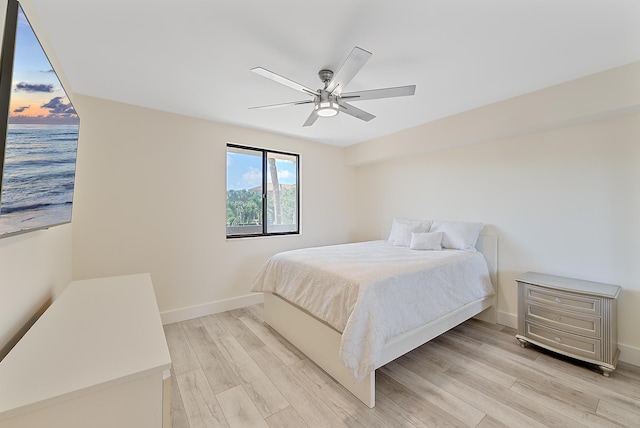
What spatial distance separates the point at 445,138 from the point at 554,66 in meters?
1.20

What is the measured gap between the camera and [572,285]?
2236 mm

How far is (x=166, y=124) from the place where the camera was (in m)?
2.90

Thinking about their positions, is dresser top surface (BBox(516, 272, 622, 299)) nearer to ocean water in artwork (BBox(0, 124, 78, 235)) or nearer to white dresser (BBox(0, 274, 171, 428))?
white dresser (BBox(0, 274, 171, 428))

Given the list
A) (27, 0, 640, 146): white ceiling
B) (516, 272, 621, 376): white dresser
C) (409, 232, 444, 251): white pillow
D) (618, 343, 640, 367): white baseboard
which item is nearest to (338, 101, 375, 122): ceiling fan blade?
(27, 0, 640, 146): white ceiling

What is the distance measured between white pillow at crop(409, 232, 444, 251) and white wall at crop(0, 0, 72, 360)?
3.23 metres

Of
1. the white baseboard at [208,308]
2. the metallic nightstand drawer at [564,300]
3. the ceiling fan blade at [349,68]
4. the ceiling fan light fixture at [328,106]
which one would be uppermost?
the ceiling fan blade at [349,68]

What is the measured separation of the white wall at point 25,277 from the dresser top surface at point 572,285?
3.60 metres

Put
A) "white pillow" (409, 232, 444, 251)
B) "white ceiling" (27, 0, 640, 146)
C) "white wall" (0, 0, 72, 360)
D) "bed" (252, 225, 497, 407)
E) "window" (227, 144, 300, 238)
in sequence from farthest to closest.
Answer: "window" (227, 144, 300, 238) → "white pillow" (409, 232, 444, 251) → "bed" (252, 225, 497, 407) → "white ceiling" (27, 0, 640, 146) → "white wall" (0, 0, 72, 360)

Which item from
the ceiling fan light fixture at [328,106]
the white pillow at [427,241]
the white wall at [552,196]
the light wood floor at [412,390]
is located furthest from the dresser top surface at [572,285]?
the ceiling fan light fixture at [328,106]

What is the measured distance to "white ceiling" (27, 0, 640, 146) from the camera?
1.46 meters

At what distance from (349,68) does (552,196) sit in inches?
99.8

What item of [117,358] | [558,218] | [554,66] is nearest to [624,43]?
[554,66]

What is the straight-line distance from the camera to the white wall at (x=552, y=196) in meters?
2.21

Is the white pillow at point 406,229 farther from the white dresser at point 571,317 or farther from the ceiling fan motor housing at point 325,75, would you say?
the ceiling fan motor housing at point 325,75
